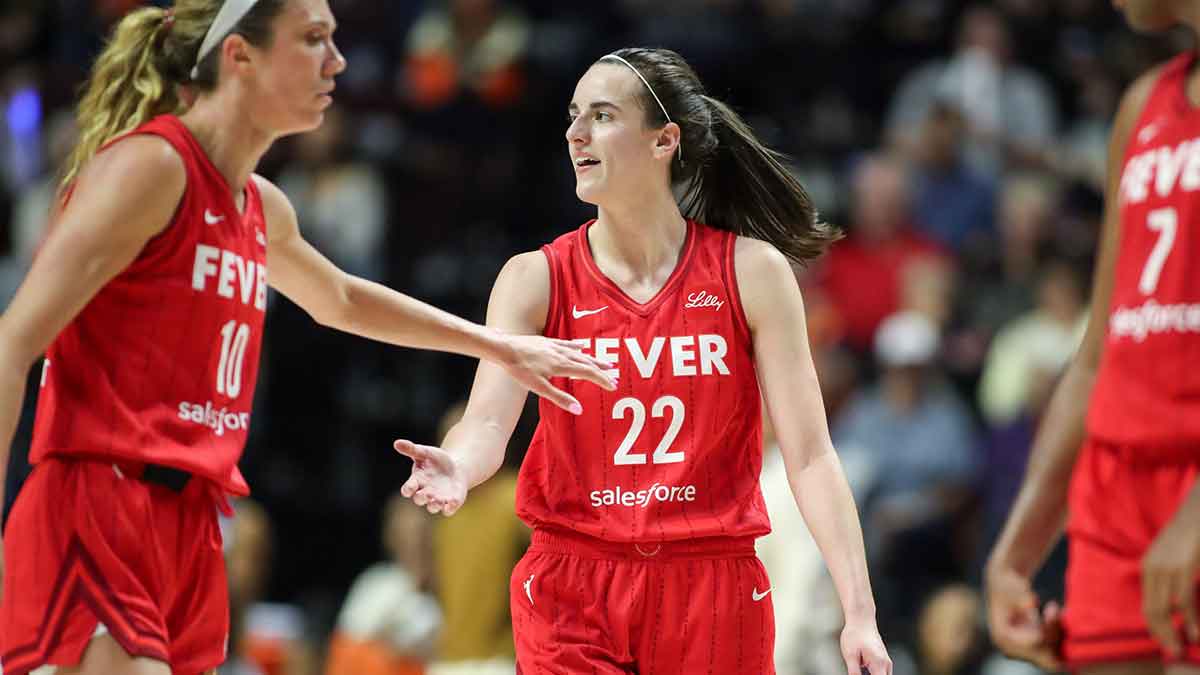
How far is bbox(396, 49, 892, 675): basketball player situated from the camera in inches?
186

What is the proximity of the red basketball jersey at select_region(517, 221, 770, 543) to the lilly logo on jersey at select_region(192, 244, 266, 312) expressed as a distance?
91cm

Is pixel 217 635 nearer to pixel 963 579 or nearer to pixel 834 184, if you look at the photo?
pixel 963 579

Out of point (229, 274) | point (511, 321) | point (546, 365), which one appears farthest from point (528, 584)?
point (229, 274)

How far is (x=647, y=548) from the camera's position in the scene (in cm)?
475

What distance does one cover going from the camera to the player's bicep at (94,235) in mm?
3891

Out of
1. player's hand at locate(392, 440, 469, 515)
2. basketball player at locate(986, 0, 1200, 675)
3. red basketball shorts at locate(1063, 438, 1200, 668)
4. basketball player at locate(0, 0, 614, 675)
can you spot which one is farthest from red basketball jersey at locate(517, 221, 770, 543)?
red basketball shorts at locate(1063, 438, 1200, 668)

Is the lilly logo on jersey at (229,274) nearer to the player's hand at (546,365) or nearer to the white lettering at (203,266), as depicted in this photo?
the white lettering at (203,266)

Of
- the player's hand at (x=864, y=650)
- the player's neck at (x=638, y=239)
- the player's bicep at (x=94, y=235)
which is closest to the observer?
the player's bicep at (x=94, y=235)

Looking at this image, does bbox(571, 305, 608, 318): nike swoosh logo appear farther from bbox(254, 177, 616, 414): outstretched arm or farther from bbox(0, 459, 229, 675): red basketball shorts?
bbox(0, 459, 229, 675): red basketball shorts

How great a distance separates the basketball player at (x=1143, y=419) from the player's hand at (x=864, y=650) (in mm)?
954

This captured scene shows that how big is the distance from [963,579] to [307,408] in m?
4.01

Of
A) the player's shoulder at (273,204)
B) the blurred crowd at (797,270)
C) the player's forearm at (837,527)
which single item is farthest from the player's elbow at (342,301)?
the blurred crowd at (797,270)

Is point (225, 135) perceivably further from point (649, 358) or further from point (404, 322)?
point (649, 358)

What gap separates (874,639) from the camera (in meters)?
4.52
